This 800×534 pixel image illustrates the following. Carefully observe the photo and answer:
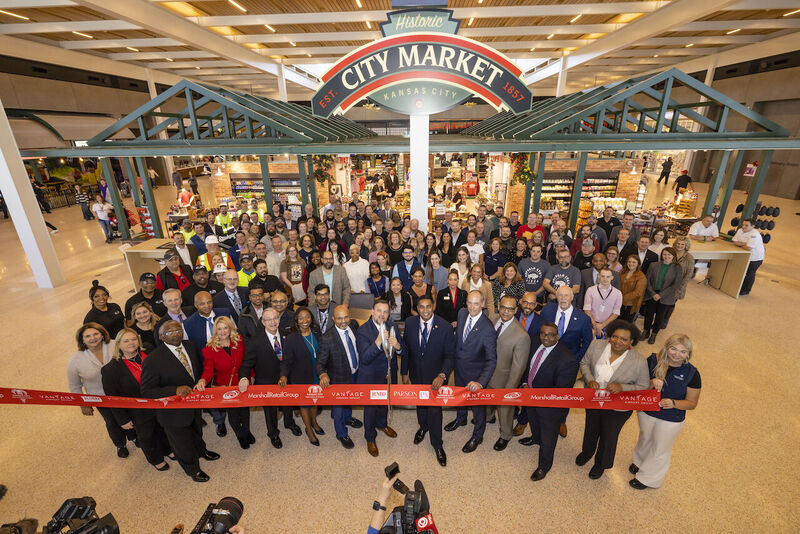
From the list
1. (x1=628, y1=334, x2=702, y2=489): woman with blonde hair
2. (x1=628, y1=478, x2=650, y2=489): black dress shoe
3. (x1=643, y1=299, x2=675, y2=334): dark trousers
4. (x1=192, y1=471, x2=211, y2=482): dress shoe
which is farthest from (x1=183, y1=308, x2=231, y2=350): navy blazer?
(x1=643, y1=299, x2=675, y2=334): dark trousers

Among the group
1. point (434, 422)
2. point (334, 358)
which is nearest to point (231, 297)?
point (334, 358)

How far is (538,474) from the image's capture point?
3.57 metres

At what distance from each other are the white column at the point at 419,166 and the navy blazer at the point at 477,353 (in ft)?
12.1

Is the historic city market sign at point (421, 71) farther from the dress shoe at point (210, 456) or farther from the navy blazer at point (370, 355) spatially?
the dress shoe at point (210, 456)

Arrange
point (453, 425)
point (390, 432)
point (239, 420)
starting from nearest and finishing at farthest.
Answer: point (239, 420) < point (390, 432) < point (453, 425)

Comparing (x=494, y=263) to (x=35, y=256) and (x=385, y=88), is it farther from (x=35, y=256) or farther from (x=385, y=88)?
(x=35, y=256)

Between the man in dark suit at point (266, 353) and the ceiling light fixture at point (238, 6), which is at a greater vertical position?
the ceiling light fixture at point (238, 6)

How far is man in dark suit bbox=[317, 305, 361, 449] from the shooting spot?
3594mm

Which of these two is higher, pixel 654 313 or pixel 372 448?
pixel 654 313

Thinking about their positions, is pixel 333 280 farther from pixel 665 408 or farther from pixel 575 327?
pixel 665 408

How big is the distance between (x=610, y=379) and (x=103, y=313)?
586 centimetres

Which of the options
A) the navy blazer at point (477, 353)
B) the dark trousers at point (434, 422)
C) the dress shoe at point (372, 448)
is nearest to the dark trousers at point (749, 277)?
the navy blazer at point (477, 353)

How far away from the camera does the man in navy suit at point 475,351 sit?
354 cm

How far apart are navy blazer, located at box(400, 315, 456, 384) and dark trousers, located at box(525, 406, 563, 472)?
0.98 metres
